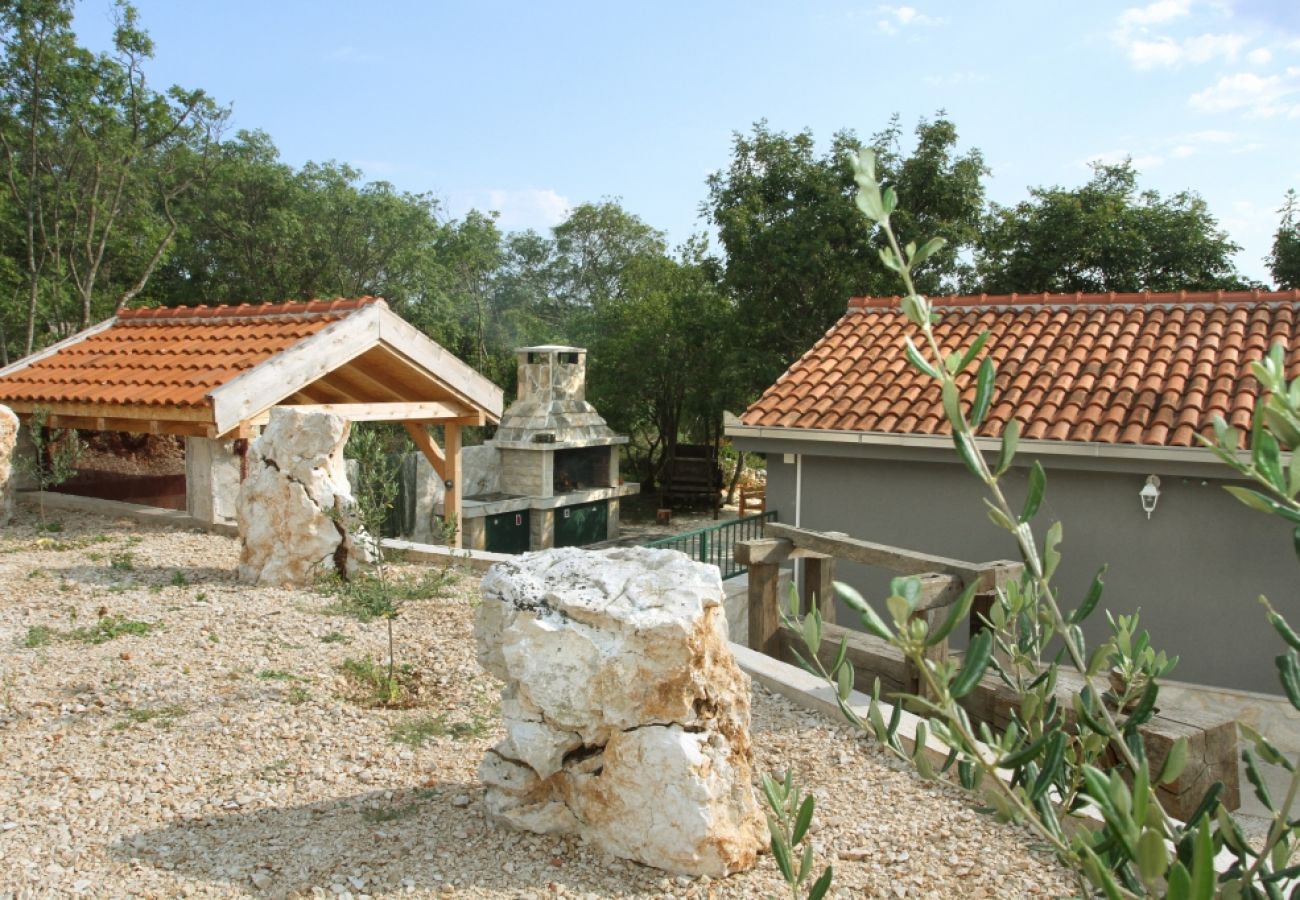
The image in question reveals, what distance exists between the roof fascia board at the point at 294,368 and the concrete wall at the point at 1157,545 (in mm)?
6295

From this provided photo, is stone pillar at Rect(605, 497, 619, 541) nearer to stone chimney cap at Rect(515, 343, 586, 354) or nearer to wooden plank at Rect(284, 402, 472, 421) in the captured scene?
stone chimney cap at Rect(515, 343, 586, 354)

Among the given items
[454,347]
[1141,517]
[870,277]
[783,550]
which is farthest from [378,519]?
[454,347]

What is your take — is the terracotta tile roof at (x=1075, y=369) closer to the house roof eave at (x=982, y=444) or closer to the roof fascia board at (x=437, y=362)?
the house roof eave at (x=982, y=444)

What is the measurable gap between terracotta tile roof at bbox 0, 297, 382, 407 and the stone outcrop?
804mm

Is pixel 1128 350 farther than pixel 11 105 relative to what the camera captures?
No

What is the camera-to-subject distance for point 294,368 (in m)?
10.4

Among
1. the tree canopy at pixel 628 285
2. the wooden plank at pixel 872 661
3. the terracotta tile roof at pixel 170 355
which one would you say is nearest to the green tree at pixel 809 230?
the tree canopy at pixel 628 285

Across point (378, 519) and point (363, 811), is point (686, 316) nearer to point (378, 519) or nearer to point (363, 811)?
point (378, 519)

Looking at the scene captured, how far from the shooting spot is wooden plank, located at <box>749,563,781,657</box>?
7145 mm

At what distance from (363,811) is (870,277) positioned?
15872mm

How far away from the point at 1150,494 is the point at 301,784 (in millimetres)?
7359

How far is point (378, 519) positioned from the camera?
7.57 m

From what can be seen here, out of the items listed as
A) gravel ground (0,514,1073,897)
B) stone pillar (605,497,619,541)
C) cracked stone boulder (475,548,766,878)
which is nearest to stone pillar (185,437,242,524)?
gravel ground (0,514,1073,897)

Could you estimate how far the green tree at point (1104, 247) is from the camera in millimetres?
19688
